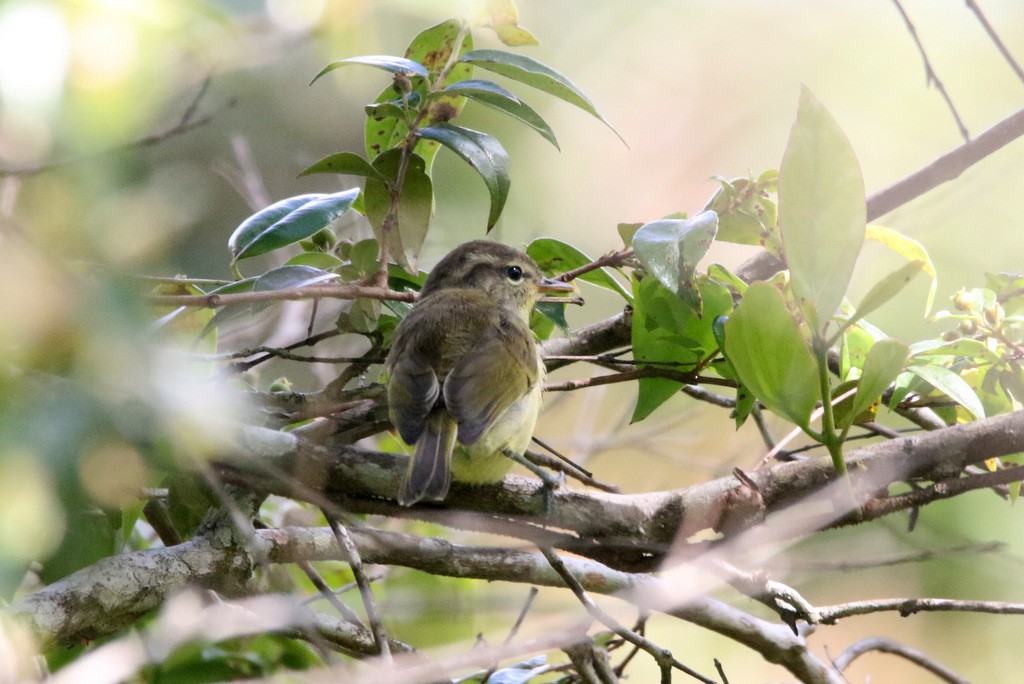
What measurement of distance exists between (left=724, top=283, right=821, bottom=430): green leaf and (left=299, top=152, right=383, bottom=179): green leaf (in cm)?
92

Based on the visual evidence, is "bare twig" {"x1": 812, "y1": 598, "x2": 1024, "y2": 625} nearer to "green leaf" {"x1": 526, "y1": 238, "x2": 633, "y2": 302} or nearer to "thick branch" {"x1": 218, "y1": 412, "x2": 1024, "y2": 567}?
"thick branch" {"x1": 218, "y1": 412, "x2": 1024, "y2": 567}

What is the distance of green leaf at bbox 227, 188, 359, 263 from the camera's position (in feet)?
6.37

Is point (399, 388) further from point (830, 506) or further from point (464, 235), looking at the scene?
point (464, 235)

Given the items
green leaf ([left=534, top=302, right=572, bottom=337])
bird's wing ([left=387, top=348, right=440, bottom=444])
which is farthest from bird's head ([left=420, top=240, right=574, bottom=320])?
bird's wing ([left=387, top=348, right=440, bottom=444])

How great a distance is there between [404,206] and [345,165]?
6.8 inches

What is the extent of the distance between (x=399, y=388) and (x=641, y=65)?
14.9ft

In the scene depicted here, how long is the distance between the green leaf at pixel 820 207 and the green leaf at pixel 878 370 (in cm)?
20

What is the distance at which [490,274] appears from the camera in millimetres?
2977

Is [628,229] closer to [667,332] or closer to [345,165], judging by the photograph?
[667,332]

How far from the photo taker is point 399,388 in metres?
2.18

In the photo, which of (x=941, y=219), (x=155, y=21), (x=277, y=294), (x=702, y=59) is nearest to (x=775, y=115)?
(x=702, y=59)

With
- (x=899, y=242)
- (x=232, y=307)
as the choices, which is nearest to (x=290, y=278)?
(x=232, y=307)

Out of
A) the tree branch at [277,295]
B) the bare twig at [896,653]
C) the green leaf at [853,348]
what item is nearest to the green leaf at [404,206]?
the tree branch at [277,295]

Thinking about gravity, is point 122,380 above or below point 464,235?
above
